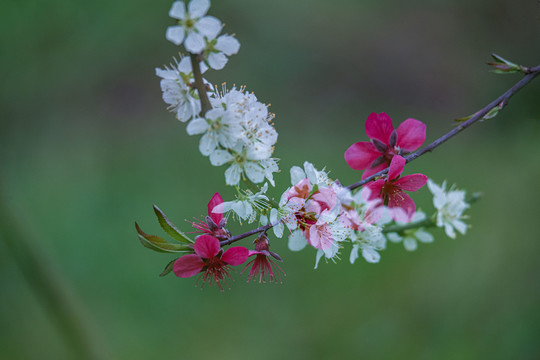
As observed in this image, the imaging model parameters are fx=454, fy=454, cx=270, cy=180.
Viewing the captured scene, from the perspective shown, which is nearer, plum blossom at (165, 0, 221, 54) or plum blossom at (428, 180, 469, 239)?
plum blossom at (165, 0, 221, 54)

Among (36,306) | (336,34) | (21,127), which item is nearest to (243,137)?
(36,306)

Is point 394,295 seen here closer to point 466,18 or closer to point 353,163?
point 353,163

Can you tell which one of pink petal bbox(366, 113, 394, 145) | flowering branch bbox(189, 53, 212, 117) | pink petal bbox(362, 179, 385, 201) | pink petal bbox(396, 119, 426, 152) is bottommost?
pink petal bbox(362, 179, 385, 201)

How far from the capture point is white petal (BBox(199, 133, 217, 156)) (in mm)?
559

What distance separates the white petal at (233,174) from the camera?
1.89ft

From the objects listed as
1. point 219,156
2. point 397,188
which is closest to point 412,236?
point 397,188

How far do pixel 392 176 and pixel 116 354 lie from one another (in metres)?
1.48

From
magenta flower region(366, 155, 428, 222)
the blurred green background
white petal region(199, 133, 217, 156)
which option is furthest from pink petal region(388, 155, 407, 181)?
the blurred green background

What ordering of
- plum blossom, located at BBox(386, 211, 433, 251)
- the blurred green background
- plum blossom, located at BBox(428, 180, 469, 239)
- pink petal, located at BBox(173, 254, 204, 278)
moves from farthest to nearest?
1. the blurred green background
2. plum blossom, located at BBox(386, 211, 433, 251)
3. plum blossom, located at BBox(428, 180, 469, 239)
4. pink petal, located at BBox(173, 254, 204, 278)

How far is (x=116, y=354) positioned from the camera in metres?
1.70

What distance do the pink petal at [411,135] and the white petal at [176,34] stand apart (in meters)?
0.33

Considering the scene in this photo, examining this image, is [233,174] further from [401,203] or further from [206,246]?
[401,203]

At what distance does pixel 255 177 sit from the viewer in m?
0.60

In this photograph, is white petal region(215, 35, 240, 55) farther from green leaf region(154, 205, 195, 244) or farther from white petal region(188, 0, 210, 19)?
green leaf region(154, 205, 195, 244)
